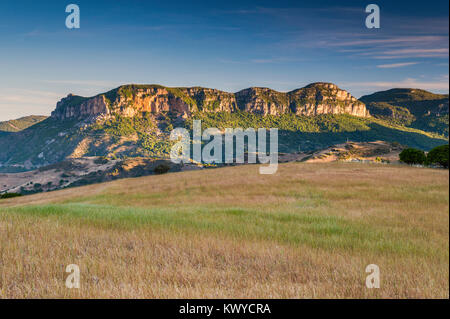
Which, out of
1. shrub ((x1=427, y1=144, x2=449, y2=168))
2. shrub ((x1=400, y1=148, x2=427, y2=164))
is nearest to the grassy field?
shrub ((x1=427, y1=144, x2=449, y2=168))

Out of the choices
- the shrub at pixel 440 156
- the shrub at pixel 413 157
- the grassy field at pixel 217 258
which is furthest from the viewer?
the shrub at pixel 413 157

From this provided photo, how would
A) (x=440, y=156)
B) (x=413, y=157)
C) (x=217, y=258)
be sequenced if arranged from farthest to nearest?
(x=413, y=157)
(x=440, y=156)
(x=217, y=258)

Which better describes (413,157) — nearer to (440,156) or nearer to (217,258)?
(440,156)

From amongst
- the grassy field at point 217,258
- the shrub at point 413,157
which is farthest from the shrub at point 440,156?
the grassy field at point 217,258

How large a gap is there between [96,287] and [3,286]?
4.44ft

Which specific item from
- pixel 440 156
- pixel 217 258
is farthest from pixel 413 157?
pixel 217 258

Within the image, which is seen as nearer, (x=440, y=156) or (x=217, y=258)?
(x=217, y=258)

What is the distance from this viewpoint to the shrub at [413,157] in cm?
5056

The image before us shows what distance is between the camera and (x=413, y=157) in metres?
51.5

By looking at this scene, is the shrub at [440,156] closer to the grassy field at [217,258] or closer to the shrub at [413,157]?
the shrub at [413,157]

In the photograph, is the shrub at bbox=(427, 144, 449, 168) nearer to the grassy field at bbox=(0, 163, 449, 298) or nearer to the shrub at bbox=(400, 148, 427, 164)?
the shrub at bbox=(400, 148, 427, 164)
